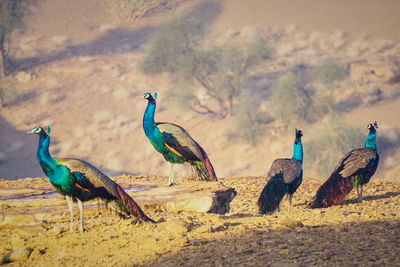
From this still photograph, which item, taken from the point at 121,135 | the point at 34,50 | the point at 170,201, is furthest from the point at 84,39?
the point at 170,201

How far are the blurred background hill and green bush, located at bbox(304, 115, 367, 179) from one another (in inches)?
2.1

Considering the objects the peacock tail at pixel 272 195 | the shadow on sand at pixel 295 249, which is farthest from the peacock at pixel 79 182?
the peacock tail at pixel 272 195

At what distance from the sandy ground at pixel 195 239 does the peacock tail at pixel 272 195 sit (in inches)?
30.4

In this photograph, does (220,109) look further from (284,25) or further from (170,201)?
(170,201)

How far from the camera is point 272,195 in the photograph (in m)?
8.45

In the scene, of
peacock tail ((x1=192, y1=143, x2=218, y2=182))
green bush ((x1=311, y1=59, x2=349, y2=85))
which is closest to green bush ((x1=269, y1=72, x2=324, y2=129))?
green bush ((x1=311, y1=59, x2=349, y2=85))

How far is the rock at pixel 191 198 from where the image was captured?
7.55 metres

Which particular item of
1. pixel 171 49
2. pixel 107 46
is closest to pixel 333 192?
pixel 171 49

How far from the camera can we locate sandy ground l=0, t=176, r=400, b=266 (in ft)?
16.9

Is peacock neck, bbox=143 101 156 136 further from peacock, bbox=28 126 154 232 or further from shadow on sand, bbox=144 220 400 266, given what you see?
shadow on sand, bbox=144 220 400 266

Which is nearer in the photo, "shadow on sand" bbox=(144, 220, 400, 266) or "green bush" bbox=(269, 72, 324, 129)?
"shadow on sand" bbox=(144, 220, 400, 266)

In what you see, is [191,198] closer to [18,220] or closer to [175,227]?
[175,227]

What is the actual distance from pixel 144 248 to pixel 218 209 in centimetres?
245

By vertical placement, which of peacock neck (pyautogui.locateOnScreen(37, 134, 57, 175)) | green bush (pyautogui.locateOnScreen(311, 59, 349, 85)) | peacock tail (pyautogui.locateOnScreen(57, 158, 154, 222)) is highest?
green bush (pyautogui.locateOnScreen(311, 59, 349, 85))
